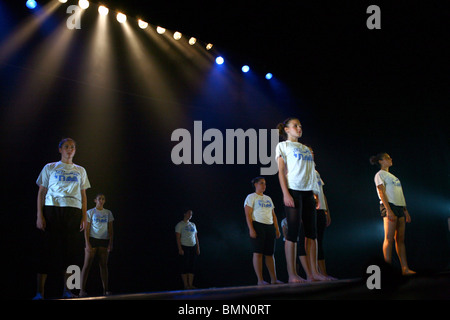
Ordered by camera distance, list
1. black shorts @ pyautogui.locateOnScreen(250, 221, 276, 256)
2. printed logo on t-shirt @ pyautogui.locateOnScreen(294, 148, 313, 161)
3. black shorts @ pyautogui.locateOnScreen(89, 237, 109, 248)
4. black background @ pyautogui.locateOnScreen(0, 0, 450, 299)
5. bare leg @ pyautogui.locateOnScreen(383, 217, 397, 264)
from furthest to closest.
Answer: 1. black shorts @ pyautogui.locateOnScreen(89, 237, 109, 248)
2. black background @ pyautogui.locateOnScreen(0, 0, 450, 299)
3. black shorts @ pyautogui.locateOnScreen(250, 221, 276, 256)
4. bare leg @ pyautogui.locateOnScreen(383, 217, 397, 264)
5. printed logo on t-shirt @ pyautogui.locateOnScreen(294, 148, 313, 161)

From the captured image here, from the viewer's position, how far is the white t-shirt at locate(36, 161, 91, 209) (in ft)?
13.2

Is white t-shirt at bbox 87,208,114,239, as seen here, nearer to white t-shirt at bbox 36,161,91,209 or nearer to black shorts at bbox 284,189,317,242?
white t-shirt at bbox 36,161,91,209

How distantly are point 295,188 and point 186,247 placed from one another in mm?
4188

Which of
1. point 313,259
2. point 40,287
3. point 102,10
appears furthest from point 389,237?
point 102,10

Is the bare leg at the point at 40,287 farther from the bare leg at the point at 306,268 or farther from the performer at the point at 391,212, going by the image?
the performer at the point at 391,212

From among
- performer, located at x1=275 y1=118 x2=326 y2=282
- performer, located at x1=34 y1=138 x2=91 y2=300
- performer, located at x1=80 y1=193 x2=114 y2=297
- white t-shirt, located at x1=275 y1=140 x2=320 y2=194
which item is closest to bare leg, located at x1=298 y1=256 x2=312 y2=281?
performer, located at x1=275 y1=118 x2=326 y2=282

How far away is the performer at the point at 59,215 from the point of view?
3.93m

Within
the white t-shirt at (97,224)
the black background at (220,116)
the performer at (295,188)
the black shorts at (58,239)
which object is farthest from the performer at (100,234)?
the performer at (295,188)

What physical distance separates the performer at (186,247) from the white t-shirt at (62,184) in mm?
3396

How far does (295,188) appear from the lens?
3.76 m

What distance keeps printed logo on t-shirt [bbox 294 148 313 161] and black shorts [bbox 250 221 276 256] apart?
5.65ft

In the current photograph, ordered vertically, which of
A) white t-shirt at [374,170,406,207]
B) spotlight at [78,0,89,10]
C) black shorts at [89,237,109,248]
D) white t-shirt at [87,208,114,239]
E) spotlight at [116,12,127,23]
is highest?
spotlight at [116,12,127,23]

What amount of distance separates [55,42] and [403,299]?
5988mm
